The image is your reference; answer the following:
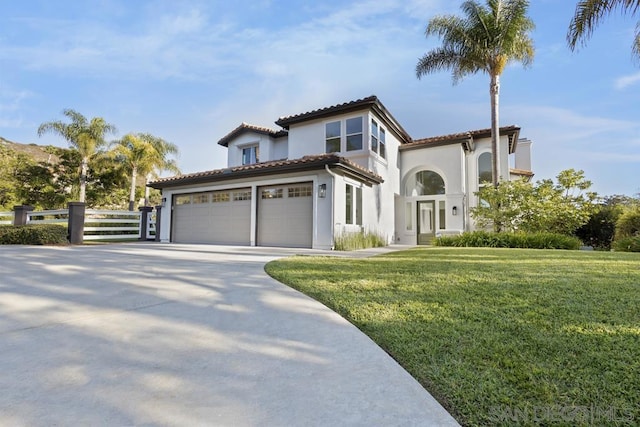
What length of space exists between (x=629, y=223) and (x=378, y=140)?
35.3 feet

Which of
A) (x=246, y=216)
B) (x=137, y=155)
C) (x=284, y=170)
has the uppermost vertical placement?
(x=137, y=155)

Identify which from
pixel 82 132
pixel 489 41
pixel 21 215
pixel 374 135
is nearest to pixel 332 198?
pixel 374 135

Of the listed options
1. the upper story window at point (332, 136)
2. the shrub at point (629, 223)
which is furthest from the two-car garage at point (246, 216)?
the shrub at point (629, 223)

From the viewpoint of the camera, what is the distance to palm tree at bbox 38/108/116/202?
22062 mm

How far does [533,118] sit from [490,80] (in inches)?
240

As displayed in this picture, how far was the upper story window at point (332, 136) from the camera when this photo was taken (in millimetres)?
13609

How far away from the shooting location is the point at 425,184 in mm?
16359

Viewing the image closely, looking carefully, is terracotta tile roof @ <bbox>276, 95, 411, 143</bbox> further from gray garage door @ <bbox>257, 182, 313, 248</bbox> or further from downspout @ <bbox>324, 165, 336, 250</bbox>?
gray garage door @ <bbox>257, 182, 313, 248</bbox>

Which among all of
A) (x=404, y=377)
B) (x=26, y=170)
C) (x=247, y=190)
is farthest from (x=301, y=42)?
(x=26, y=170)

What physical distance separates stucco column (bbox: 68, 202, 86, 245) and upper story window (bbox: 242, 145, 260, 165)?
7.88 m

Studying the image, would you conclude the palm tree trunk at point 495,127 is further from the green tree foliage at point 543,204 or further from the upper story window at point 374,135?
the upper story window at point 374,135

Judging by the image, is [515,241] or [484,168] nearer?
[515,241]

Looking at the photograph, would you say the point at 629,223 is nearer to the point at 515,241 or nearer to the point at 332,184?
the point at 515,241

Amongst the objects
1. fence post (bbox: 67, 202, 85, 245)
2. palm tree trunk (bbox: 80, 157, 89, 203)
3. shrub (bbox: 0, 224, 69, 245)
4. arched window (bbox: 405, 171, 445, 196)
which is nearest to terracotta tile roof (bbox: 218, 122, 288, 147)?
arched window (bbox: 405, 171, 445, 196)
